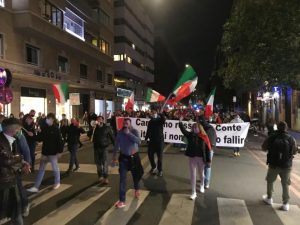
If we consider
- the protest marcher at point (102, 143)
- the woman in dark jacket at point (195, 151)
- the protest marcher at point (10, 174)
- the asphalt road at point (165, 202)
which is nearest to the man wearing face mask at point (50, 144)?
the asphalt road at point (165, 202)

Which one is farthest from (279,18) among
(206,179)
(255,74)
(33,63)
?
(33,63)

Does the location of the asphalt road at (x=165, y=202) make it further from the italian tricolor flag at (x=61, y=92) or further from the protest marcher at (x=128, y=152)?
the italian tricolor flag at (x=61, y=92)

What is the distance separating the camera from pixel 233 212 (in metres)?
7.04

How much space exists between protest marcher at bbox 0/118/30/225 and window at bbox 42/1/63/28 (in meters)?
23.6

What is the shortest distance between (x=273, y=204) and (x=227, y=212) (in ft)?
3.95

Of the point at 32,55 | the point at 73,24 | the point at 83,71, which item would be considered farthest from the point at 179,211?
the point at 83,71

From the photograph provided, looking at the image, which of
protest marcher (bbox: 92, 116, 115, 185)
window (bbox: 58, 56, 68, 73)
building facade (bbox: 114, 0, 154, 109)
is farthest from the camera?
building facade (bbox: 114, 0, 154, 109)

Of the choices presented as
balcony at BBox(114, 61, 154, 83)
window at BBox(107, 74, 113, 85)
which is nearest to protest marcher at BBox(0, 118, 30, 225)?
window at BBox(107, 74, 113, 85)

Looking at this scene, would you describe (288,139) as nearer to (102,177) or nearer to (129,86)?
(102,177)

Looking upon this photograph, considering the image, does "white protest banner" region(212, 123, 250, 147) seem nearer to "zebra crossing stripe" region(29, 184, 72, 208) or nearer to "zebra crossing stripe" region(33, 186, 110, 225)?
"zebra crossing stripe" region(33, 186, 110, 225)

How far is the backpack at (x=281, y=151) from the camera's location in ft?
23.9

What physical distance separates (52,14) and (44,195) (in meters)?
22.8

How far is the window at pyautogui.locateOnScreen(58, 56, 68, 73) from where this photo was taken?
31.2m

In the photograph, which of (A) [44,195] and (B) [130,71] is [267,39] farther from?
(B) [130,71]
